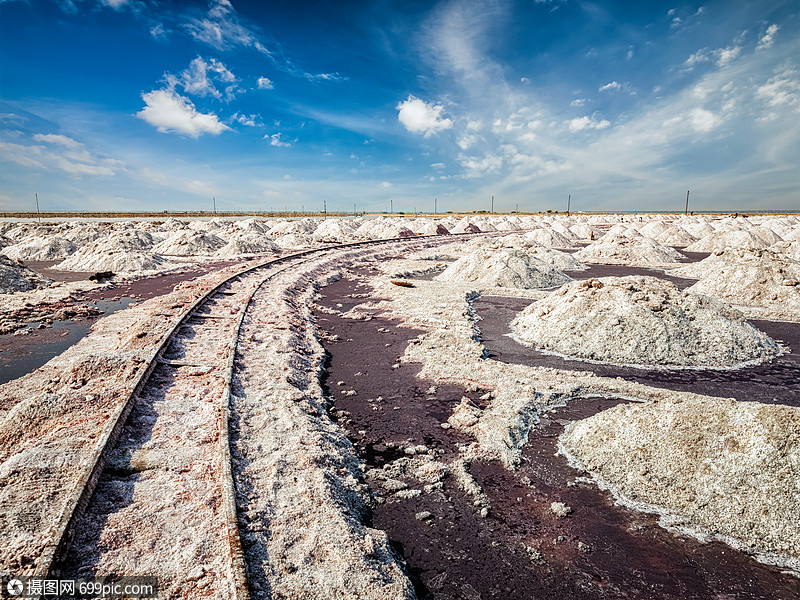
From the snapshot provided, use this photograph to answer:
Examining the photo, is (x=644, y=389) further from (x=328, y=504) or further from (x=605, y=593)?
(x=328, y=504)

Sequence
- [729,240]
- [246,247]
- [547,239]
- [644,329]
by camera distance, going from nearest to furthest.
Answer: [644,329]
[246,247]
[729,240]
[547,239]

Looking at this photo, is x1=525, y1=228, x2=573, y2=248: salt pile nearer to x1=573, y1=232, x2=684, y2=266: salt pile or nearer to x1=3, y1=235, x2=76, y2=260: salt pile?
x1=573, y1=232, x2=684, y2=266: salt pile

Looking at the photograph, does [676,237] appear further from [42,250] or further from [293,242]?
[42,250]

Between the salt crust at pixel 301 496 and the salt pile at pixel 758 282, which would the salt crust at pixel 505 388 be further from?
the salt pile at pixel 758 282

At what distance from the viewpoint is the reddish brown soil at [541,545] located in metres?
3.34

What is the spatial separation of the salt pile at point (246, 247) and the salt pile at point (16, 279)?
11.0 metres

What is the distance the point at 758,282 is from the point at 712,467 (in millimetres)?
13544

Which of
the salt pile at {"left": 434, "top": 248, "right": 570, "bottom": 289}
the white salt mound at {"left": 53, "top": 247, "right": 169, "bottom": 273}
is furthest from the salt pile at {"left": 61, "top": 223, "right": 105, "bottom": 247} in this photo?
the salt pile at {"left": 434, "top": 248, "right": 570, "bottom": 289}

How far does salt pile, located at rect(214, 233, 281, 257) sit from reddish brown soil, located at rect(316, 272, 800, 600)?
24631mm

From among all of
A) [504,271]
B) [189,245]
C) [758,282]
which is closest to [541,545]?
[504,271]

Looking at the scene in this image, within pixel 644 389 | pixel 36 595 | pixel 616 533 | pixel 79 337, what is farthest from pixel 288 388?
pixel 79 337

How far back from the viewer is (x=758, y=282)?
1407 cm

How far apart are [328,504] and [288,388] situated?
2.94m

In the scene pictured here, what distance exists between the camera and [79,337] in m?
9.82
